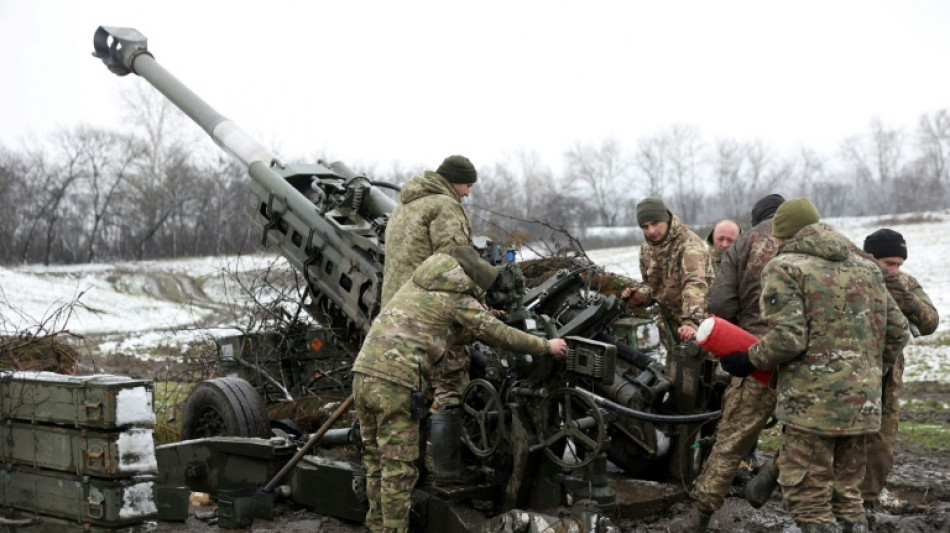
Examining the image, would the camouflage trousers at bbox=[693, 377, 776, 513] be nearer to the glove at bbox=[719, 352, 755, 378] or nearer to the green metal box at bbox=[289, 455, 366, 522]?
the glove at bbox=[719, 352, 755, 378]

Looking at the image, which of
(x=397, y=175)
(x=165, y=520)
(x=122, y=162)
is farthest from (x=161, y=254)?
(x=165, y=520)

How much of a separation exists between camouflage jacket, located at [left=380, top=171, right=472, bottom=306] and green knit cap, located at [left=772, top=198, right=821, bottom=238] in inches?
85.8

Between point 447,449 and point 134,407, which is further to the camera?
→ point 447,449

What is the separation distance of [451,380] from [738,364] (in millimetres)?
1988

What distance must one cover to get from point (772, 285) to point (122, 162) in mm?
45893

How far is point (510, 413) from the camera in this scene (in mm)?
5539

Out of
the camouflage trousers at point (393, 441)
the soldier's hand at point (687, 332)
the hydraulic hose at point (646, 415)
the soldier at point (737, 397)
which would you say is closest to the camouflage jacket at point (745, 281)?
the soldier at point (737, 397)

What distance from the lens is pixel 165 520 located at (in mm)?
5910

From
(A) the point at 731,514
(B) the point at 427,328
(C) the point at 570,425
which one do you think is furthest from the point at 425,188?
(A) the point at 731,514

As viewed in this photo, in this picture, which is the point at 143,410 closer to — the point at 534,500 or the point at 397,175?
the point at 534,500

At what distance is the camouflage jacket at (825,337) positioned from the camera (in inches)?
181

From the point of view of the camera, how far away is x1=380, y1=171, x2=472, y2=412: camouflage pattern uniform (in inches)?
240

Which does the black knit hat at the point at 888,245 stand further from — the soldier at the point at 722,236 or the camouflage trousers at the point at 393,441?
the camouflage trousers at the point at 393,441

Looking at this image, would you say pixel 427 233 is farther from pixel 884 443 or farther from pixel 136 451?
pixel 884 443
